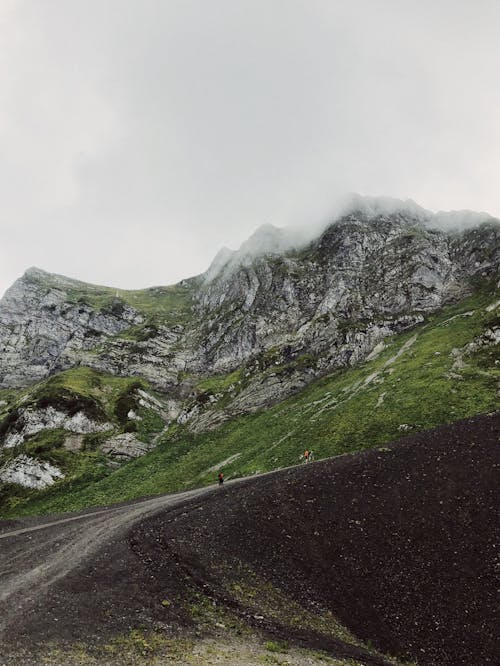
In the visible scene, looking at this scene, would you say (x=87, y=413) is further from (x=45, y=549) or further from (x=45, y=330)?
(x=45, y=330)

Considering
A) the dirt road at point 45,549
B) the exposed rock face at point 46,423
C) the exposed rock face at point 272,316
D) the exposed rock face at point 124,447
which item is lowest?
the exposed rock face at point 124,447

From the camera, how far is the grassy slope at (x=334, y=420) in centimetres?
5056

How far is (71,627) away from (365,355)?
8518 cm

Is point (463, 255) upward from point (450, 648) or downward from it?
upward

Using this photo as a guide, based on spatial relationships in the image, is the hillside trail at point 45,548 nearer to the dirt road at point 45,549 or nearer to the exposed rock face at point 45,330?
the dirt road at point 45,549

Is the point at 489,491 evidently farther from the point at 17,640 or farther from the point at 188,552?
the point at 17,640

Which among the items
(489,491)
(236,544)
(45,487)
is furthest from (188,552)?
(45,487)

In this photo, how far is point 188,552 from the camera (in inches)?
1099

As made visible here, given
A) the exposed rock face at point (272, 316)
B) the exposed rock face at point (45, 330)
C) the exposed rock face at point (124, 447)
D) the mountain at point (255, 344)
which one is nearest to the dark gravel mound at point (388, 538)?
the mountain at point (255, 344)

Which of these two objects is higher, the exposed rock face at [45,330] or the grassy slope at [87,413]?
the exposed rock face at [45,330]

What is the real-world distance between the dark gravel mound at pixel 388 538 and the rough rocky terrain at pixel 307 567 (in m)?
0.08

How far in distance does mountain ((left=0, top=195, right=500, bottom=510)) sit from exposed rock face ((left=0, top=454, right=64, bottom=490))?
28 centimetres

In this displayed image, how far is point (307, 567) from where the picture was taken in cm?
2597

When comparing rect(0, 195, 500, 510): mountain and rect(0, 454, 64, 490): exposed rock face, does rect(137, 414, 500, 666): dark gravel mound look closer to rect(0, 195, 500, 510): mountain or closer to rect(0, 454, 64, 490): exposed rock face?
rect(0, 195, 500, 510): mountain
